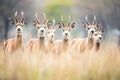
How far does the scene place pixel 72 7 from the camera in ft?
13.1

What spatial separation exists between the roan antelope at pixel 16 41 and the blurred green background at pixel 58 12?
0.03 meters

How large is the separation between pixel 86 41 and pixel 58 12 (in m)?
0.34

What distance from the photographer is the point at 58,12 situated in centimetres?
395

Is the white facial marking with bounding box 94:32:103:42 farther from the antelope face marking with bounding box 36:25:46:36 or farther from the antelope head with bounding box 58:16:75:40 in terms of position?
the antelope face marking with bounding box 36:25:46:36

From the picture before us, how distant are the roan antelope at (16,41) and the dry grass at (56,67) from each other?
0.05m

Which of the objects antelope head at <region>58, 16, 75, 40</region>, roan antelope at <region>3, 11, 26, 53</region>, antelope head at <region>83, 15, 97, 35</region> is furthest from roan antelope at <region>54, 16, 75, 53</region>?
roan antelope at <region>3, 11, 26, 53</region>

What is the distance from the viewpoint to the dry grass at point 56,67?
12.7 ft

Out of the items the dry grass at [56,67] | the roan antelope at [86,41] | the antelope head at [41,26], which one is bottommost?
the dry grass at [56,67]

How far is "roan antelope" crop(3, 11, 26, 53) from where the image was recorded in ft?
12.8

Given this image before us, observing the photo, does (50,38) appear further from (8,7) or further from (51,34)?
(8,7)

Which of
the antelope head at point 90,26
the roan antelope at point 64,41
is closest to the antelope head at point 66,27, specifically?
the roan antelope at point 64,41

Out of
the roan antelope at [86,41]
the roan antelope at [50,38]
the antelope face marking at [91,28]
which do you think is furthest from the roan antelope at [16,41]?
the antelope face marking at [91,28]

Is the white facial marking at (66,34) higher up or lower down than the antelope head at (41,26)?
lower down

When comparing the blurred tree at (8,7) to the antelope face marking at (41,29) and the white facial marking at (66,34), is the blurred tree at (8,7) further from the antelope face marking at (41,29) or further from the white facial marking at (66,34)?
the white facial marking at (66,34)
